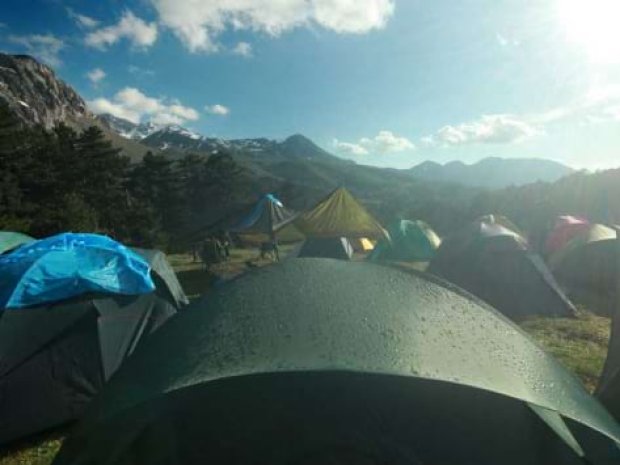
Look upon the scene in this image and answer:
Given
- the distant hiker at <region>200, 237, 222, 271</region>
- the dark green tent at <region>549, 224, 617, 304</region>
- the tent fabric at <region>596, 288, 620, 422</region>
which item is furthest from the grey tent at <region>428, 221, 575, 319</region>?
the distant hiker at <region>200, 237, 222, 271</region>

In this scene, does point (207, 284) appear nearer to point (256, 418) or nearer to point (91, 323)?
point (91, 323)

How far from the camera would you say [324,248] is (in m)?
19.1

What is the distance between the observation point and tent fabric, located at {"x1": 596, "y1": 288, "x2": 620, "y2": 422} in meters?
5.24

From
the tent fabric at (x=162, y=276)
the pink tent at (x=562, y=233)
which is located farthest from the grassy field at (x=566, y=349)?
the pink tent at (x=562, y=233)

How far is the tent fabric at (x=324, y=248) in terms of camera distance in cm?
1889

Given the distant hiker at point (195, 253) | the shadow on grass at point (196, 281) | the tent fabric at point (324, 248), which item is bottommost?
the distant hiker at point (195, 253)

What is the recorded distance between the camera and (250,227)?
17312 millimetres

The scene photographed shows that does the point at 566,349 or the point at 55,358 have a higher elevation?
the point at 55,358

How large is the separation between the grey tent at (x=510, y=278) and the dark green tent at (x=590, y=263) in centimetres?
342

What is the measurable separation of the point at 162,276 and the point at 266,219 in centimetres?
920

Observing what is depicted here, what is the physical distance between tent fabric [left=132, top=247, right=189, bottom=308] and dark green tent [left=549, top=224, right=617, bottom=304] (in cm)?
1235

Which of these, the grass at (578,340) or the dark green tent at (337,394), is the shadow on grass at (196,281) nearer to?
the grass at (578,340)

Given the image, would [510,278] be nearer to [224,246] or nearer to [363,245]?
[363,245]

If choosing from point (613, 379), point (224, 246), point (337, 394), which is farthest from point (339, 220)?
point (224, 246)
